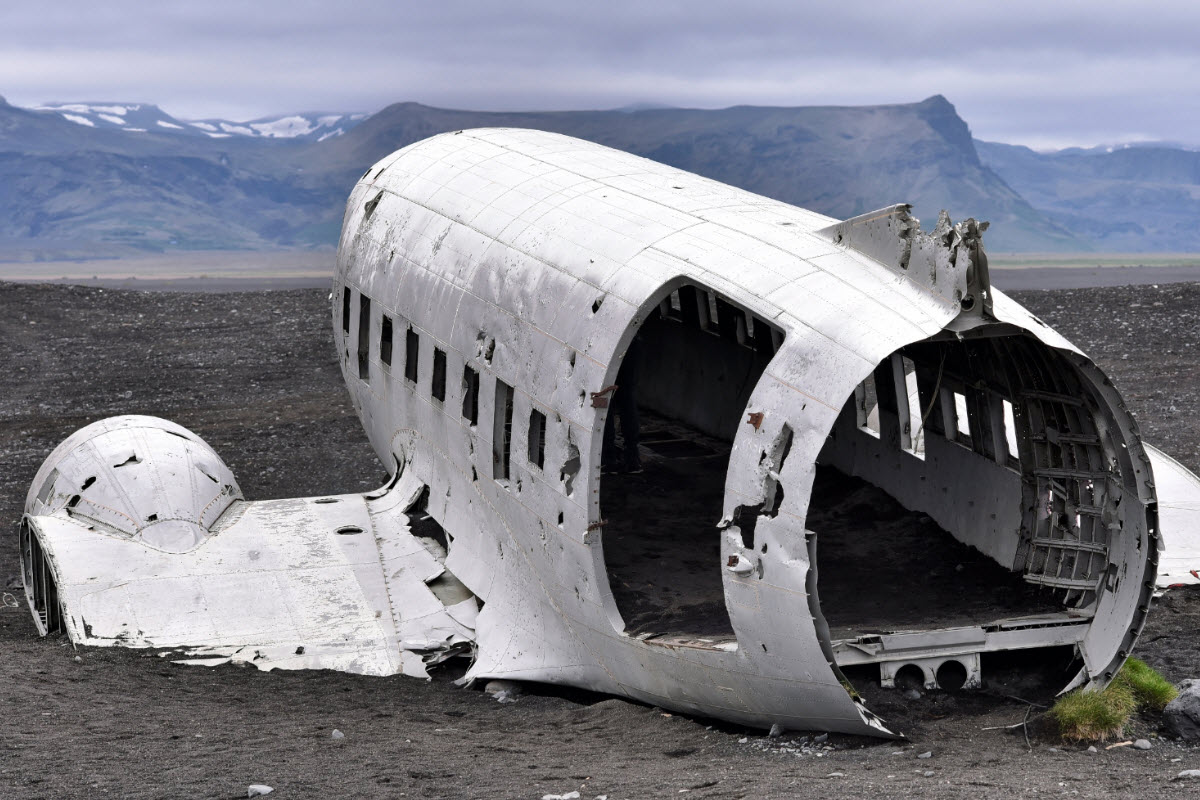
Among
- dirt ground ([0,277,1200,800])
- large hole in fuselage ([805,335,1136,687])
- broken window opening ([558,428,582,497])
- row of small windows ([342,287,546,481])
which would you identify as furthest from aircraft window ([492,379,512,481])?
large hole in fuselage ([805,335,1136,687])

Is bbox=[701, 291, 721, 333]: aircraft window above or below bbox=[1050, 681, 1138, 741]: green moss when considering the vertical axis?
above

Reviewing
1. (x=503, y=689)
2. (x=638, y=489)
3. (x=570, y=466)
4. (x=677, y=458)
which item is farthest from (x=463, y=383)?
(x=677, y=458)

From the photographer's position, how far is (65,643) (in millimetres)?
14664

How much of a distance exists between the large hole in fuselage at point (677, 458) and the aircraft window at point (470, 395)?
1741 millimetres

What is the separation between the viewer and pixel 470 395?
45.9ft

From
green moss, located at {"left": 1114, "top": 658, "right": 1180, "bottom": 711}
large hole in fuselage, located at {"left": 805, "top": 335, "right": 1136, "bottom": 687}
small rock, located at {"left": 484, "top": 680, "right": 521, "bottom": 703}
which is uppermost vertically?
large hole in fuselage, located at {"left": 805, "top": 335, "right": 1136, "bottom": 687}

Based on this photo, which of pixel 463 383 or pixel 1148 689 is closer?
pixel 1148 689

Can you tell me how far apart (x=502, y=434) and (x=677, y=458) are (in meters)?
6.34

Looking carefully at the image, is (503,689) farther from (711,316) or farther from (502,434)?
(711,316)

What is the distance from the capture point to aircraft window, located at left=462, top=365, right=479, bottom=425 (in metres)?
13.9

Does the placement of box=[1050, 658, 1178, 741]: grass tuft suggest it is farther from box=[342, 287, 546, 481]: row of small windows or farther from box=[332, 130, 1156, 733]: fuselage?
box=[342, 287, 546, 481]: row of small windows

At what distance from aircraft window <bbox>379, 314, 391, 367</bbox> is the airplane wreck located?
0.08 m

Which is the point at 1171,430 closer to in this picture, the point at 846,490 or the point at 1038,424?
the point at 846,490

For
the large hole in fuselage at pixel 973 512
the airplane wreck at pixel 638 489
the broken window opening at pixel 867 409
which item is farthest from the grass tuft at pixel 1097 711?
the broken window opening at pixel 867 409
